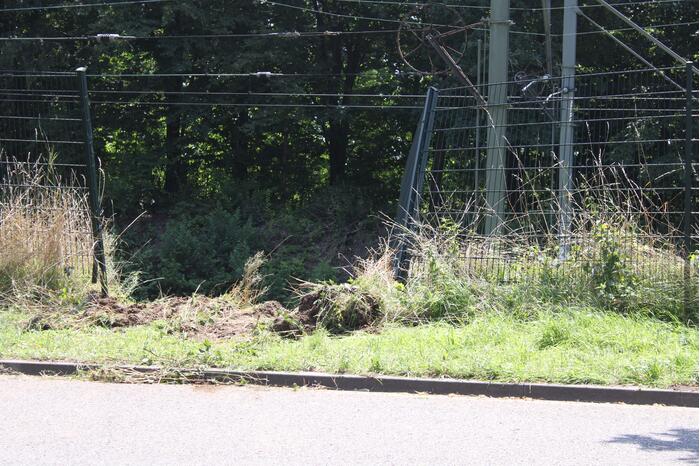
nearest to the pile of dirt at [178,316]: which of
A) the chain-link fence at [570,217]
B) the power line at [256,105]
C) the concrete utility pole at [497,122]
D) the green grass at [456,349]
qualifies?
the green grass at [456,349]

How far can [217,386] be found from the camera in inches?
275

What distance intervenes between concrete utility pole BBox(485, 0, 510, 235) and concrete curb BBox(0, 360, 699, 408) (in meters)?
3.29

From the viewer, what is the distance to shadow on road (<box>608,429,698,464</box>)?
17.5 feet

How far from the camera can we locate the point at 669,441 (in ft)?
18.1

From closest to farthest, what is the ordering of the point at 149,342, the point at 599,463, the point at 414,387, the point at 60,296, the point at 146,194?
the point at 599,463
the point at 414,387
the point at 149,342
the point at 60,296
the point at 146,194

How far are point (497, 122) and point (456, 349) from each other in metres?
5.66

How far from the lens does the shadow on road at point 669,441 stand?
5340mm

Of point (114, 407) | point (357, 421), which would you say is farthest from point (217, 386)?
point (357, 421)

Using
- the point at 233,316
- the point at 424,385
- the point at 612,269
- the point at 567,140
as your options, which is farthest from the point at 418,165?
the point at 424,385

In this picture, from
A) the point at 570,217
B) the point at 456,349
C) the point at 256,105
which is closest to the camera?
the point at 456,349

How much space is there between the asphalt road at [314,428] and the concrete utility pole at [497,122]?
3851mm

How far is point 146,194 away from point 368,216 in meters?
6.84

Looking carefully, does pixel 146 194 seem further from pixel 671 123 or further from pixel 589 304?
pixel 589 304

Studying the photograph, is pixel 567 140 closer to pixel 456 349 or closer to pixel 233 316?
pixel 456 349
